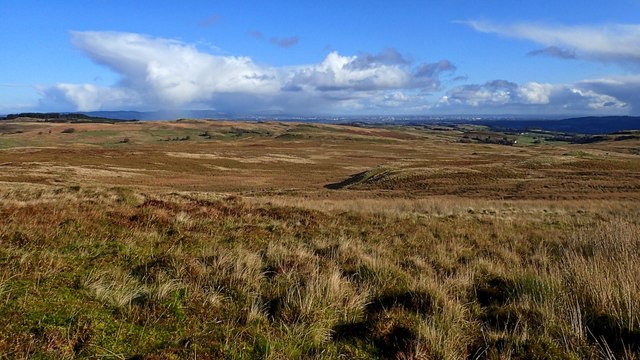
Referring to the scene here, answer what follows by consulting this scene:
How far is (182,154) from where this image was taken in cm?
8575

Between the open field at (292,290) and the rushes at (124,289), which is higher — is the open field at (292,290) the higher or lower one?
the lower one

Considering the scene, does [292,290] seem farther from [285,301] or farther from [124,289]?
[124,289]

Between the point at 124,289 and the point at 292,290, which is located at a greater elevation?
the point at 124,289

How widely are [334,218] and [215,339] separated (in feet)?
41.1

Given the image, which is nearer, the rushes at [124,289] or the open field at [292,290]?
the open field at [292,290]

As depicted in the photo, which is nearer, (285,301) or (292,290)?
(285,301)

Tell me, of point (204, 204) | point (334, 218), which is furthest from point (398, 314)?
point (204, 204)

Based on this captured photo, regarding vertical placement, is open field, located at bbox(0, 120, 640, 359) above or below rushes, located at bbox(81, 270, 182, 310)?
below

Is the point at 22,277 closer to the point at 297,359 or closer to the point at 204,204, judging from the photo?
the point at 297,359

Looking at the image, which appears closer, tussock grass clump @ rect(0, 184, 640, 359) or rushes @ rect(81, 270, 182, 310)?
tussock grass clump @ rect(0, 184, 640, 359)

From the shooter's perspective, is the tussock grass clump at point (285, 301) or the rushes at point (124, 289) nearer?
the tussock grass clump at point (285, 301)

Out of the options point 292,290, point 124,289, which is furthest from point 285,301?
point 124,289

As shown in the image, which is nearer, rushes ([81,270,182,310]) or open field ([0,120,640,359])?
open field ([0,120,640,359])

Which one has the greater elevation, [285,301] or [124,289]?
[124,289]
